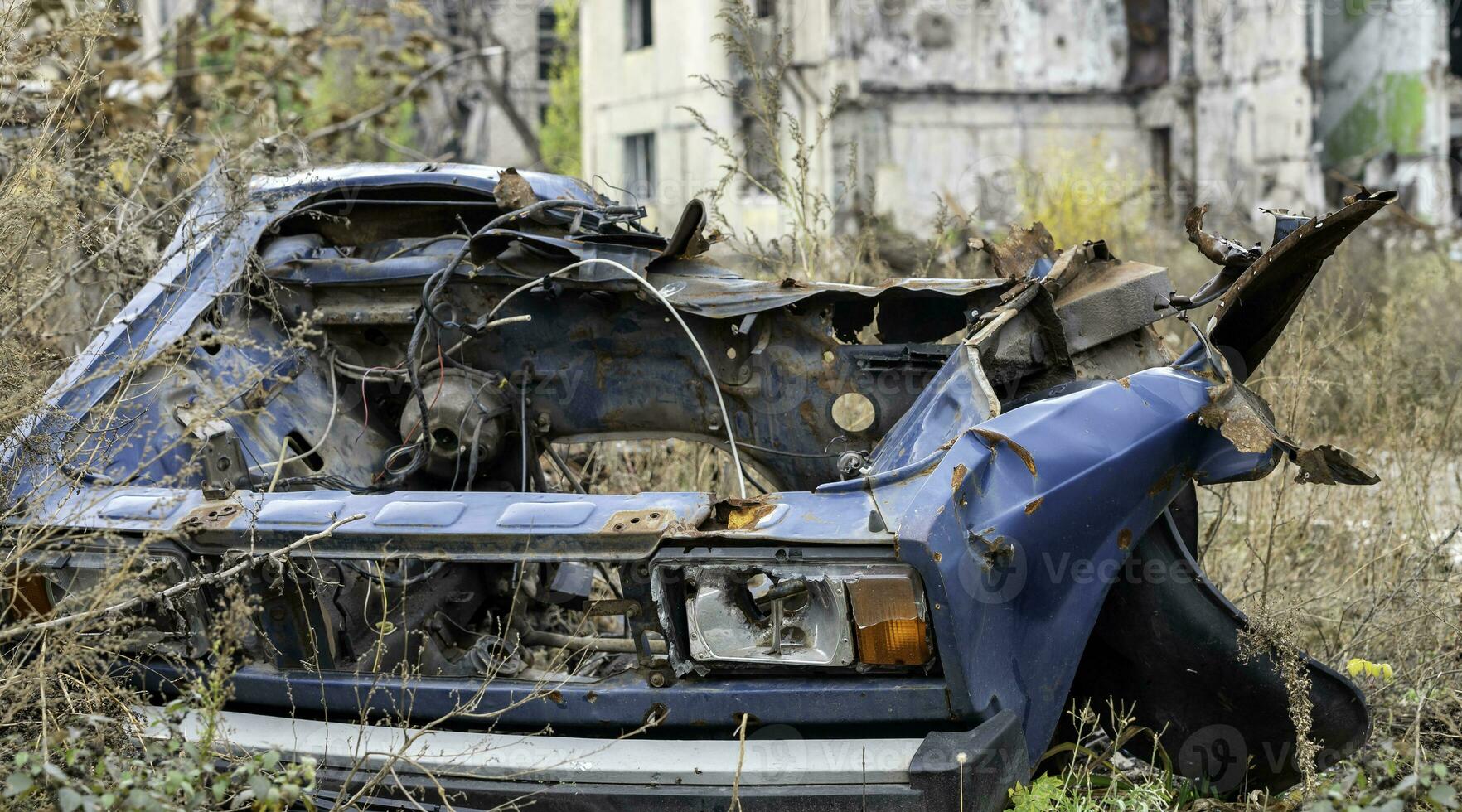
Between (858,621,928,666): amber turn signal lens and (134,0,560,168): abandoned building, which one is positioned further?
(134,0,560,168): abandoned building

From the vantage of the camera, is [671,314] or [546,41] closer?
[671,314]

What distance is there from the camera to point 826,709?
237cm

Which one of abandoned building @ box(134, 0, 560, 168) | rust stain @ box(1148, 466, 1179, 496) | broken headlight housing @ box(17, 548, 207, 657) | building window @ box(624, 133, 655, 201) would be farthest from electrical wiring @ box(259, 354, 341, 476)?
abandoned building @ box(134, 0, 560, 168)

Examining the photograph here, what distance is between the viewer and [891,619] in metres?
2.32

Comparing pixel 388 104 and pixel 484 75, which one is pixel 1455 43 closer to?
pixel 484 75

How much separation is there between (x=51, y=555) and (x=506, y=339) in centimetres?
132

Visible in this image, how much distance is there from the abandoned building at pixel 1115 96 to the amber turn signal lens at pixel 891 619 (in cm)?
1383

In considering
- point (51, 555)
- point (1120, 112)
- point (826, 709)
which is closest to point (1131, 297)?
point (826, 709)

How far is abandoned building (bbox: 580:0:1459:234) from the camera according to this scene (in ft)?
52.7

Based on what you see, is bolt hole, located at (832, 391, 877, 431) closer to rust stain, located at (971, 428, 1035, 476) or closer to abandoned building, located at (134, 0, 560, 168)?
rust stain, located at (971, 428, 1035, 476)

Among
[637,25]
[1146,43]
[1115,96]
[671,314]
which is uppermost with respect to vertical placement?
[637,25]

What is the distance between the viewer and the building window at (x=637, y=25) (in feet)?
65.6

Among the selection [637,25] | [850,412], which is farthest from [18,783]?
[637,25]

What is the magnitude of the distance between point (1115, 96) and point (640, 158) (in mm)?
7230
